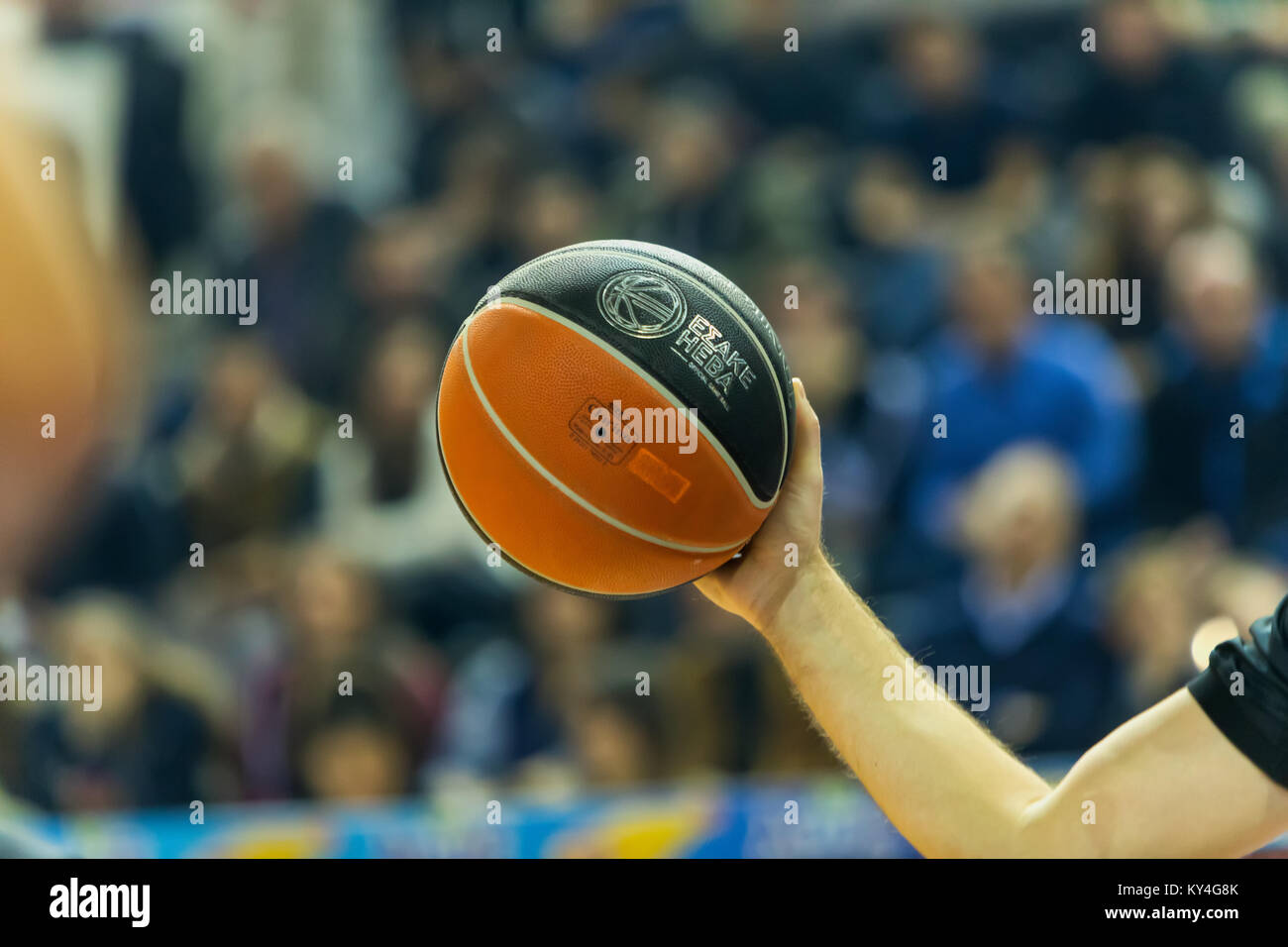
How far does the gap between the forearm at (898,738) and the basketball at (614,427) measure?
0.51ft

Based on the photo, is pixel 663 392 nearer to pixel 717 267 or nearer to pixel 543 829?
pixel 543 829

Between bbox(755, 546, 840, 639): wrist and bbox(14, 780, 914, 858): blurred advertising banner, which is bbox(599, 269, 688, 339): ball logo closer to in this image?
bbox(755, 546, 840, 639): wrist

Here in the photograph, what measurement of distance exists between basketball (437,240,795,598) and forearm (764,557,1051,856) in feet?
0.51

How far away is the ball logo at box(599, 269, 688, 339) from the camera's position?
1.84 m

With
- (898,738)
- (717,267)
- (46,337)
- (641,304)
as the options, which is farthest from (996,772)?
(717,267)

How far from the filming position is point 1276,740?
1542 mm

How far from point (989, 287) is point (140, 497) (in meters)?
3.01

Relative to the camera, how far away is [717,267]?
17.1ft

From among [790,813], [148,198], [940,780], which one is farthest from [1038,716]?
[148,198]

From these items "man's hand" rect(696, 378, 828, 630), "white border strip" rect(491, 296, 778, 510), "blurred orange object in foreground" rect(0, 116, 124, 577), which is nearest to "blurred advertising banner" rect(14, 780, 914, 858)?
"man's hand" rect(696, 378, 828, 630)

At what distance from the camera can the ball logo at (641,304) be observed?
1844 mm

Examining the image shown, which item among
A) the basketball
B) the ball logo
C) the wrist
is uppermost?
the ball logo

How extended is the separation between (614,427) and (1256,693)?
813mm

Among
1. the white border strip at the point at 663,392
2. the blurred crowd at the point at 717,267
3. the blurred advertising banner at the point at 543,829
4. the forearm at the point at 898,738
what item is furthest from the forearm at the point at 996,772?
the blurred crowd at the point at 717,267
